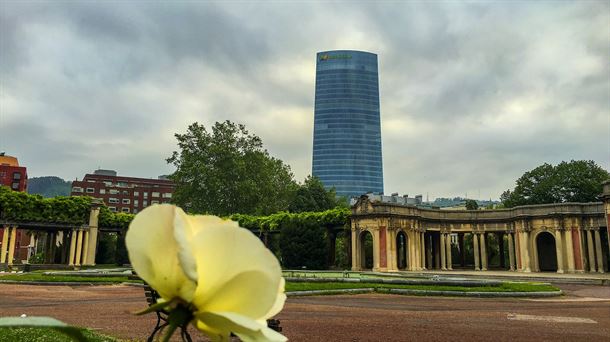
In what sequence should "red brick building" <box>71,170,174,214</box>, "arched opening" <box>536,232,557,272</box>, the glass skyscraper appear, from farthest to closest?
the glass skyscraper < "red brick building" <box>71,170,174,214</box> < "arched opening" <box>536,232,557,272</box>

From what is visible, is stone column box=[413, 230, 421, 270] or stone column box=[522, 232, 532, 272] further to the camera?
stone column box=[413, 230, 421, 270]

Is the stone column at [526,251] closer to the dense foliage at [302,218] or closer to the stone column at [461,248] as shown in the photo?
the stone column at [461,248]

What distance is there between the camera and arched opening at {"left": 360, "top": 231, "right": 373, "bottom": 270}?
4507 cm

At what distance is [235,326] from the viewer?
2.72ft

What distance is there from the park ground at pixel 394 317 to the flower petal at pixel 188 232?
8.23 meters

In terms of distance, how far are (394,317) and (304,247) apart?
28.8 metres

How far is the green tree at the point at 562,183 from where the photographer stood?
53375mm

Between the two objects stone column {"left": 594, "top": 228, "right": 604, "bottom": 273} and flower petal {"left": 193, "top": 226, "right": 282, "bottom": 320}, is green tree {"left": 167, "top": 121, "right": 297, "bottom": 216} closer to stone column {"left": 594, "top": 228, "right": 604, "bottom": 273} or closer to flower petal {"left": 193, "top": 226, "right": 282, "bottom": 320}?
stone column {"left": 594, "top": 228, "right": 604, "bottom": 273}

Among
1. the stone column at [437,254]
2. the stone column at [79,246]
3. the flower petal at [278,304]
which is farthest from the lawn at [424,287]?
the stone column at [79,246]

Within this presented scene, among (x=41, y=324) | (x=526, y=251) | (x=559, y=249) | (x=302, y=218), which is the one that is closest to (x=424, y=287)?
(x=41, y=324)

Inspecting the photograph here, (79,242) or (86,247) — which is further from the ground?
(79,242)

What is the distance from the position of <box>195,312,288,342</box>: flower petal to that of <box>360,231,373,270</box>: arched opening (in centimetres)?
4444

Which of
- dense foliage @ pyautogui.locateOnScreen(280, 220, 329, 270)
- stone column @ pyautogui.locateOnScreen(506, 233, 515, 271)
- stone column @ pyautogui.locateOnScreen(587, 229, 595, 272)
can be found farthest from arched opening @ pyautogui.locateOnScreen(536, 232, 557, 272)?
dense foliage @ pyautogui.locateOnScreen(280, 220, 329, 270)

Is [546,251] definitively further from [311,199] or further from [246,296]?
[246,296]
